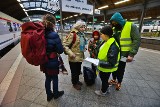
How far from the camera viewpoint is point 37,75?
13.2 ft

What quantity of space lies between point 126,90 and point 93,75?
0.85m

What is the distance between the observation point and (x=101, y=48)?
2539mm

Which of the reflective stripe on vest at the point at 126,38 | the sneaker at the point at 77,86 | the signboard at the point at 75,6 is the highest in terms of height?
the signboard at the point at 75,6

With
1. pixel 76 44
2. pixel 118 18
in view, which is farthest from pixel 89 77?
pixel 118 18

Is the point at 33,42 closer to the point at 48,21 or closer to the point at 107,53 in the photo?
the point at 48,21

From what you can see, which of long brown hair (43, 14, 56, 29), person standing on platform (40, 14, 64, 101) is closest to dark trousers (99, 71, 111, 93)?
person standing on platform (40, 14, 64, 101)

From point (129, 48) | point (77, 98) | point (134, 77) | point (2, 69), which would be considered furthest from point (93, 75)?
point (2, 69)

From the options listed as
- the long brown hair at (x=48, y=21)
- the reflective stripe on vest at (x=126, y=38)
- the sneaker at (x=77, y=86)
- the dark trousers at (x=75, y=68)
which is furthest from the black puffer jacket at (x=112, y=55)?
the long brown hair at (x=48, y=21)

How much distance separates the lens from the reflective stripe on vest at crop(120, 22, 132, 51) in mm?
2607

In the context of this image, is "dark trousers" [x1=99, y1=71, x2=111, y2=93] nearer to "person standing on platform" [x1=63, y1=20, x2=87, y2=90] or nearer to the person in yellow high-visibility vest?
the person in yellow high-visibility vest

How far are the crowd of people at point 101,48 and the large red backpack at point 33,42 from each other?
0.14 m

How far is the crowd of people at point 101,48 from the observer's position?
2.24 m

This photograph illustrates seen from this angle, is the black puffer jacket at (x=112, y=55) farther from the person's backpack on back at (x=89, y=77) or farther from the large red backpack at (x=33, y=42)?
the large red backpack at (x=33, y=42)

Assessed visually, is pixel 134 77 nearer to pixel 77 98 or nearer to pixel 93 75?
pixel 93 75
